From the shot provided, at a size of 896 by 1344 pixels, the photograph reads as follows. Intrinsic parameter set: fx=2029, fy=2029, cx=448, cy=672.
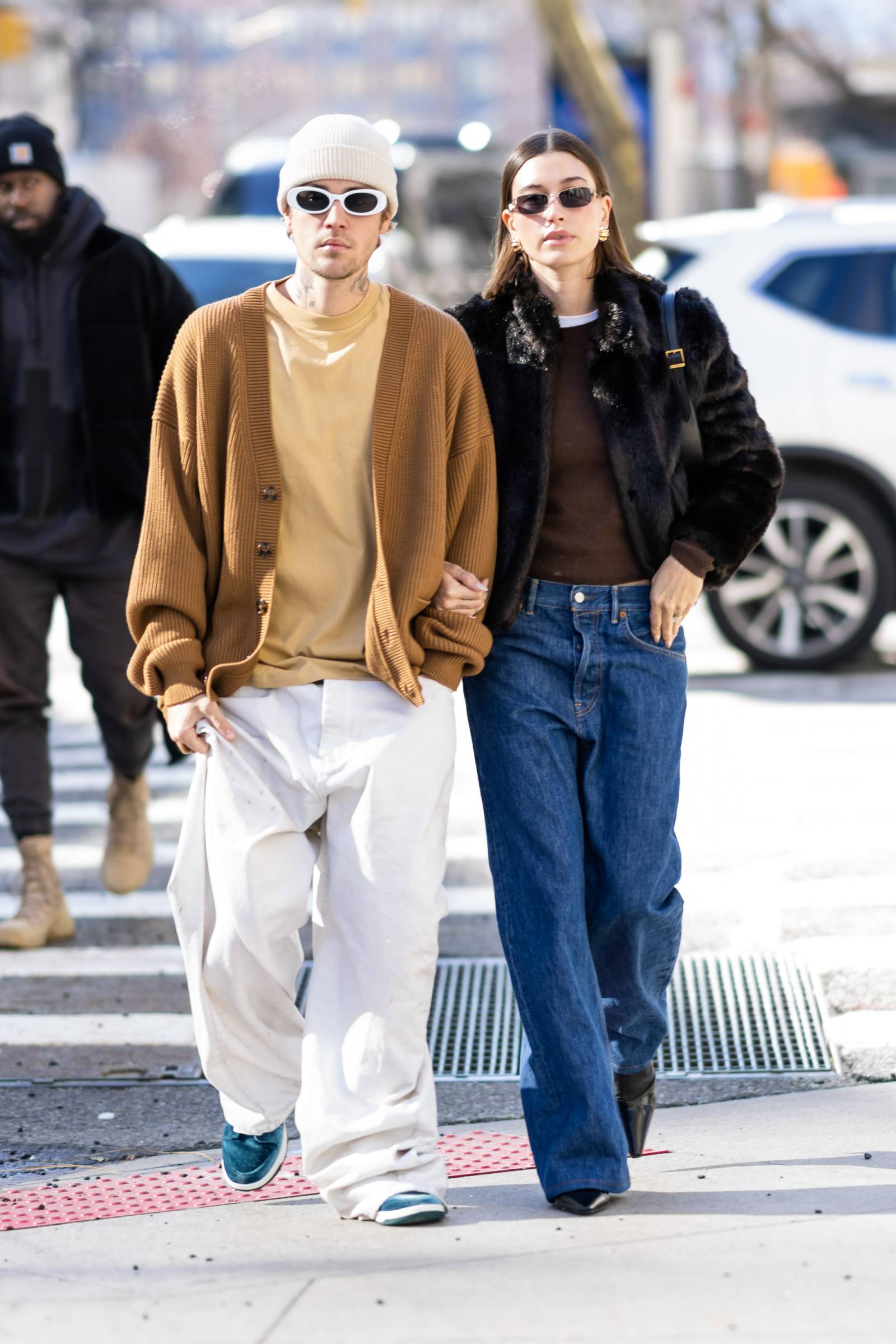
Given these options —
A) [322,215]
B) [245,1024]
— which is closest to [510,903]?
[245,1024]

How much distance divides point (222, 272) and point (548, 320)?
8432mm

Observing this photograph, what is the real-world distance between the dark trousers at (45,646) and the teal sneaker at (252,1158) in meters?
2.29

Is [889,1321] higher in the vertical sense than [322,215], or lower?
lower

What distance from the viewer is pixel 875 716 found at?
874cm

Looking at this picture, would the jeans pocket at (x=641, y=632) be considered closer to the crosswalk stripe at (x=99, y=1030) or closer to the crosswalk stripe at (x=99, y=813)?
the crosswalk stripe at (x=99, y=1030)

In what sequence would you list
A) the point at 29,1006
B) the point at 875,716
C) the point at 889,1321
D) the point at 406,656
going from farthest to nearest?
the point at 875,716
the point at 29,1006
the point at 406,656
the point at 889,1321

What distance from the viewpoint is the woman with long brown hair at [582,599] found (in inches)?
147

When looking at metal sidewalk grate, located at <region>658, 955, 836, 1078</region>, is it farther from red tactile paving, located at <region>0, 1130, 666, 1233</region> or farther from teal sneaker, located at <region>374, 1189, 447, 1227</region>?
teal sneaker, located at <region>374, 1189, 447, 1227</region>

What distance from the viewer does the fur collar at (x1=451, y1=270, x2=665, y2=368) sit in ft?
12.4

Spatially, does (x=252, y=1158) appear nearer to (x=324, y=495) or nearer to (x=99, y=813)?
(x=324, y=495)

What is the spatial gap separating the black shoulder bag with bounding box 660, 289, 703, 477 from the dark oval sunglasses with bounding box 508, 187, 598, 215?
0.25 m

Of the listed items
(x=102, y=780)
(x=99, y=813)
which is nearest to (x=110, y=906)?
(x=99, y=813)

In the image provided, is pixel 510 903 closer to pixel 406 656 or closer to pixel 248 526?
pixel 406 656

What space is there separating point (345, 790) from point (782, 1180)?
1129 mm
